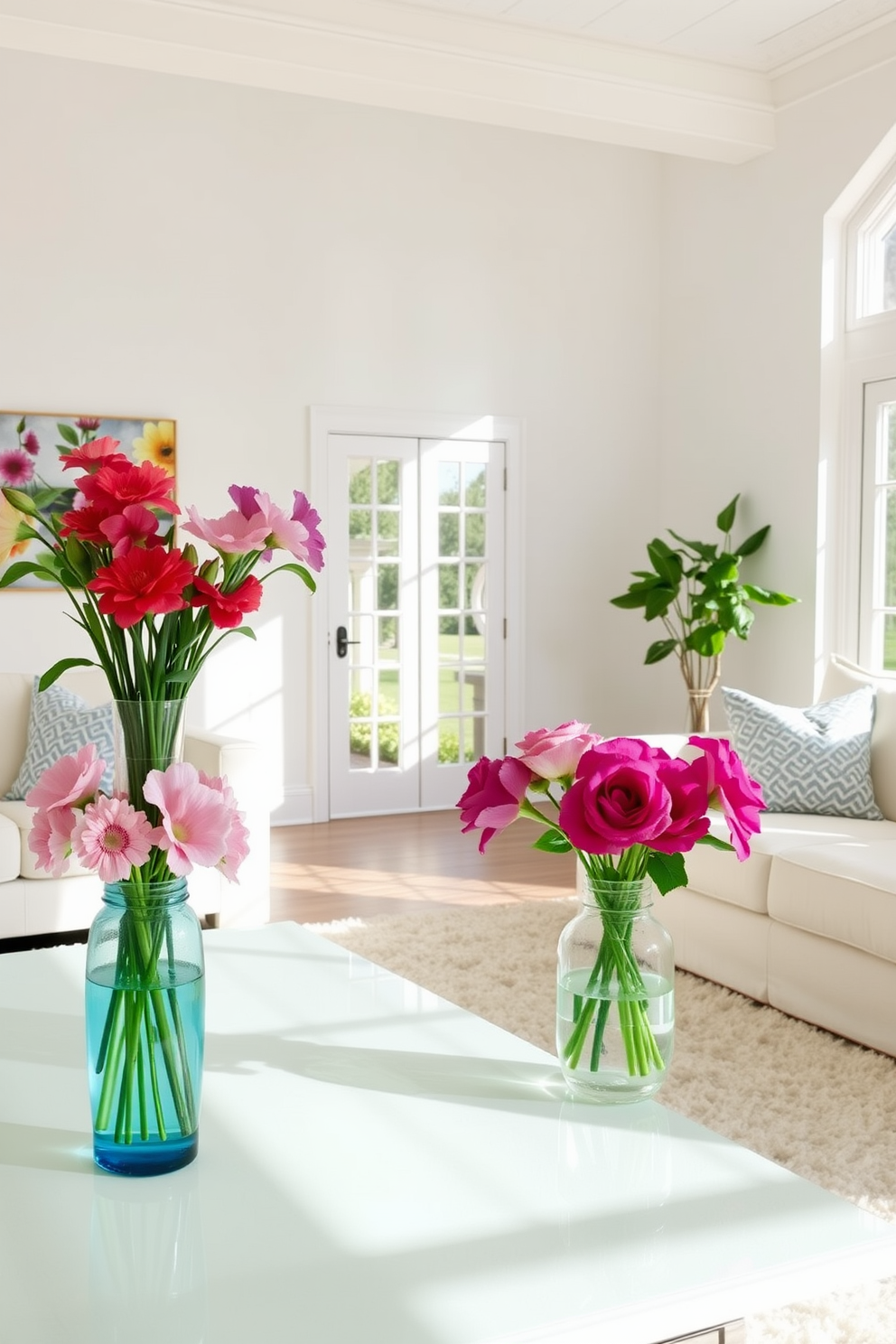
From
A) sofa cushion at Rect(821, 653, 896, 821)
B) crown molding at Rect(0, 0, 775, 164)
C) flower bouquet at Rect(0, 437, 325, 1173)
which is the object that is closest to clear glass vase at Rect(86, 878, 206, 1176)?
flower bouquet at Rect(0, 437, 325, 1173)

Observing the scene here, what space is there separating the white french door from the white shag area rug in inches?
87.7

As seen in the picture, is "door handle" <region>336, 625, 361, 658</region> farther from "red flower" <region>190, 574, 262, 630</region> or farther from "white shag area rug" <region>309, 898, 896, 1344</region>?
"red flower" <region>190, 574, 262, 630</region>

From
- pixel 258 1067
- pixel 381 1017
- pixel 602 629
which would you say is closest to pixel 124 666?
pixel 258 1067

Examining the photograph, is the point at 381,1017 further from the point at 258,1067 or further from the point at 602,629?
the point at 602,629

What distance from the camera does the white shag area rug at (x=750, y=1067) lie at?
2.14 metres

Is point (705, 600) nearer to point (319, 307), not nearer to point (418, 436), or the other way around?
point (418, 436)

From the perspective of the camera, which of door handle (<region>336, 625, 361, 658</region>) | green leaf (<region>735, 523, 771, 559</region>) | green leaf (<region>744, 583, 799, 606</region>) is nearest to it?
green leaf (<region>744, 583, 799, 606</region>)

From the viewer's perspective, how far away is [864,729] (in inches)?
167

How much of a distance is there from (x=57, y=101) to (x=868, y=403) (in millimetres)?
3902

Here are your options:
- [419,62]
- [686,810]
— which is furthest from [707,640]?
[686,810]

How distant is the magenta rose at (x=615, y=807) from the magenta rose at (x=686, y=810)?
1 cm

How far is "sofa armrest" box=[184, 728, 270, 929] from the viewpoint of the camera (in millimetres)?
4137

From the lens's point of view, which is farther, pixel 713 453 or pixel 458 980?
pixel 713 453

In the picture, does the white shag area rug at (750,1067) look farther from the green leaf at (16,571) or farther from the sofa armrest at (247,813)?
the green leaf at (16,571)
